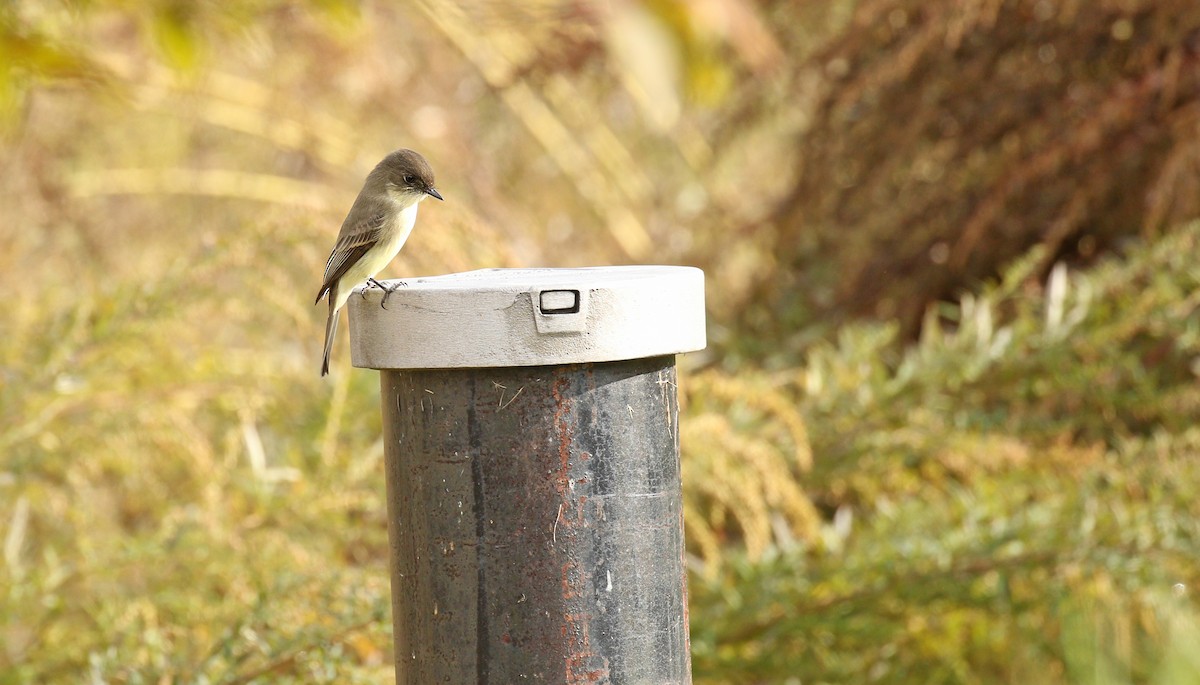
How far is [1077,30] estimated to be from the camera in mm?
3947

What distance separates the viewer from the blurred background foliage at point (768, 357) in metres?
2.69

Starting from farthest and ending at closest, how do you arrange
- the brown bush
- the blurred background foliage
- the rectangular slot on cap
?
the brown bush < the blurred background foliage < the rectangular slot on cap

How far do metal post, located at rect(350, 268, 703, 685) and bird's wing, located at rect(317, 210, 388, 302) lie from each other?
23.2 inches

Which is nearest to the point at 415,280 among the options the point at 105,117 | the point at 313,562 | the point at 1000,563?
the point at 313,562

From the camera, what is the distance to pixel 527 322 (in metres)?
1.65

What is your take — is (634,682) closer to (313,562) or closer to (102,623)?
(313,562)

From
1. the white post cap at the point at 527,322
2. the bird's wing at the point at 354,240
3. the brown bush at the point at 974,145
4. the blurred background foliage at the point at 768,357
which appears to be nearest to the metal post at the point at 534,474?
the white post cap at the point at 527,322

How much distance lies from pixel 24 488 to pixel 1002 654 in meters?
2.28

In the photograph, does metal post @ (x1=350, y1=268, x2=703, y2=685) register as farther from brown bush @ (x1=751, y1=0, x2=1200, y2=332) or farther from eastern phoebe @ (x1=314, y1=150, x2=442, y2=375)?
brown bush @ (x1=751, y1=0, x2=1200, y2=332)

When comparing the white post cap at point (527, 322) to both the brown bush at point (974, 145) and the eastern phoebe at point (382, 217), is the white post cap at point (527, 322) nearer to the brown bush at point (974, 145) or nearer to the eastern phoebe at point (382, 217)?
the eastern phoebe at point (382, 217)

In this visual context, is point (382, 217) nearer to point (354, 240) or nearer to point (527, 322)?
point (354, 240)

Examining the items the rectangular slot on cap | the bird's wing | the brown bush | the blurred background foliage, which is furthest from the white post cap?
the brown bush

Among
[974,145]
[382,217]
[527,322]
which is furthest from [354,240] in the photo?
[974,145]

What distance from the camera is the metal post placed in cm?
167
